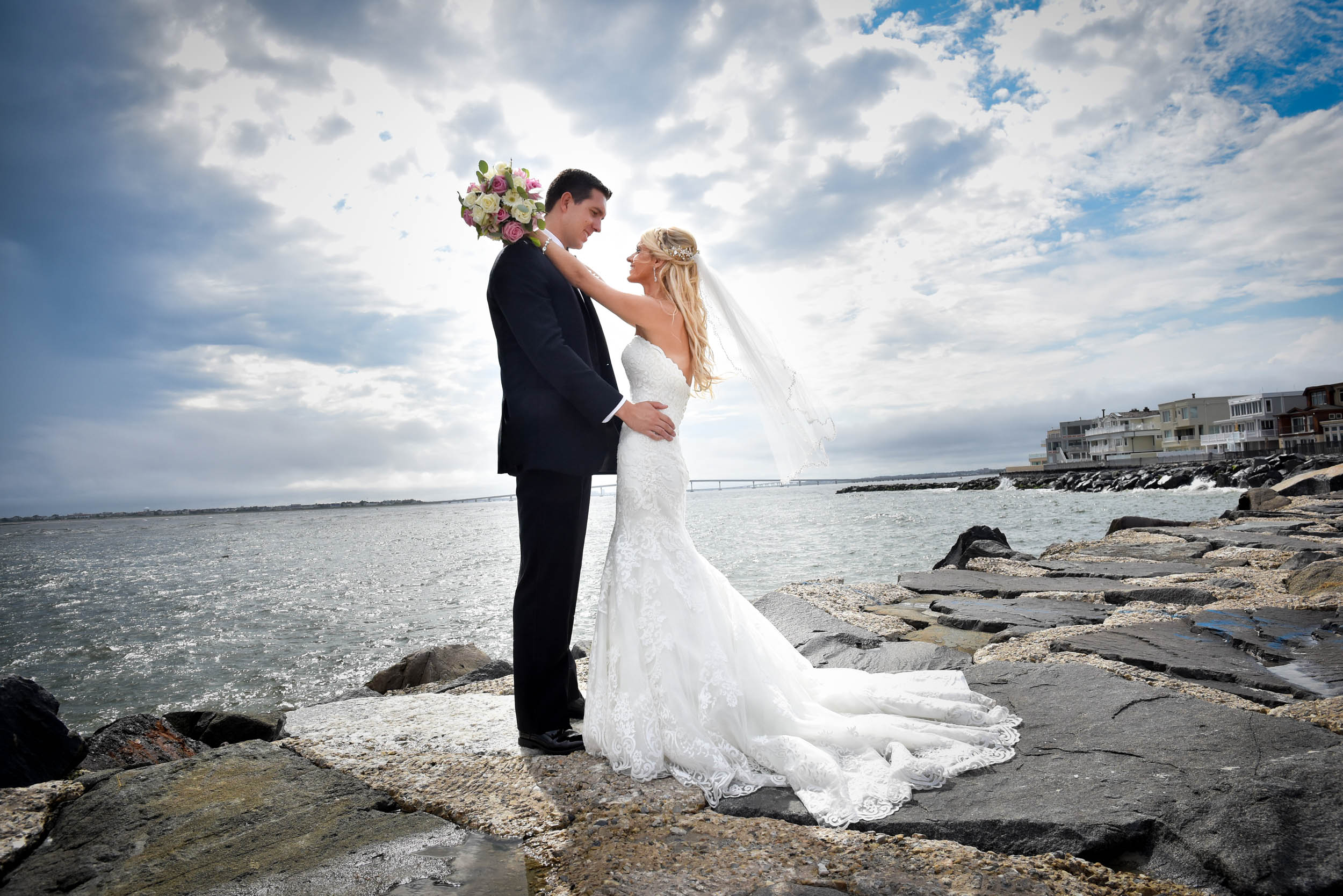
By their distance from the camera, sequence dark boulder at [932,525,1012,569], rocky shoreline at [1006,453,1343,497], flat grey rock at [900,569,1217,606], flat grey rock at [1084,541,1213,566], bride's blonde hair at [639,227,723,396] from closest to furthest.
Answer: bride's blonde hair at [639,227,723,396], flat grey rock at [900,569,1217,606], flat grey rock at [1084,541,1213,566], dark boulder at [932,525,1012,569], rocky shoreline at [1006,453,1343,497]

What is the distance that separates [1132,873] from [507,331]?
10.3ft

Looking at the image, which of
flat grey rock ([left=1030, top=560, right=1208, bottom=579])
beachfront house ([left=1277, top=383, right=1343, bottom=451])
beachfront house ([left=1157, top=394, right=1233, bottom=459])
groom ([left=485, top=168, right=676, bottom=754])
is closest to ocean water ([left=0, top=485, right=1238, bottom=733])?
flat grey rock ([left=1030, top=560, right=1208, bottom=579])

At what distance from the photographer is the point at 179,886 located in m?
2.00

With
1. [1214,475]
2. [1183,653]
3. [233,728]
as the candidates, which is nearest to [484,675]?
[233,728]

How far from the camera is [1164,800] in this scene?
210cm

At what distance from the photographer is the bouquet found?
127 inches

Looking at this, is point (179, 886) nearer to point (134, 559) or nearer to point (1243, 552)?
point (1243, 552)

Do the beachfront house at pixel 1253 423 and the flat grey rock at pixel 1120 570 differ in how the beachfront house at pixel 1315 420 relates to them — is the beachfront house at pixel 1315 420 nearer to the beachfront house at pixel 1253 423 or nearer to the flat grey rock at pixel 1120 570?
the beachfront house at pixel 1253 423

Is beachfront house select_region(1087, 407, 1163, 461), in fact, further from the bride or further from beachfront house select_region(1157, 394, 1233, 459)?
the bride

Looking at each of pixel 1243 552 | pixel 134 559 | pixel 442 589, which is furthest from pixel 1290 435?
pixel 134 559

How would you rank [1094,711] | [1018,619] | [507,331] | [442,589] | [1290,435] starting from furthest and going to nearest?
[1290,435]
[442,589]
[1018,619]
[507,331]
[1094,711]

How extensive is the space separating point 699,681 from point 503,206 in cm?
243

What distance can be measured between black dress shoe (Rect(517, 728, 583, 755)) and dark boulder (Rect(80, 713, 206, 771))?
2.30 m

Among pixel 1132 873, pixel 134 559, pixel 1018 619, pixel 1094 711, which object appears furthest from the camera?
pixel 134 559
